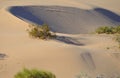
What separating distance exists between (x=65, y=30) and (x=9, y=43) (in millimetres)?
9255

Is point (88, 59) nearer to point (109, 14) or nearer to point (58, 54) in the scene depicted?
point (58, 54)

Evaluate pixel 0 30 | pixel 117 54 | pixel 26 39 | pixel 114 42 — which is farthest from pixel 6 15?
pixel 117 54

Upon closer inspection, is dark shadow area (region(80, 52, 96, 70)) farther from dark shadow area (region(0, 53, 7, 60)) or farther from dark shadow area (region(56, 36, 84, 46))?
dark shadow area (region(0, 53, 7, 60))

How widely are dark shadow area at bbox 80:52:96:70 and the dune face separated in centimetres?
1007

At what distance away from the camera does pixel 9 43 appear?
45.8 ft

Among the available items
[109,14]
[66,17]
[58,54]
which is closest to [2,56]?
[58,54]

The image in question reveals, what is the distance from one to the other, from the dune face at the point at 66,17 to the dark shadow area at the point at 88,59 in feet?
33.0

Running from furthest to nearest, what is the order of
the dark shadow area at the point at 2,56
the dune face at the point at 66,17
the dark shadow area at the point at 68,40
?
the dune face at the point at 66,17
the dark shadow area at the point at 68,40
the dark shadow area at the point at 2,56

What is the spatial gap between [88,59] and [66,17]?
13420 millimetres

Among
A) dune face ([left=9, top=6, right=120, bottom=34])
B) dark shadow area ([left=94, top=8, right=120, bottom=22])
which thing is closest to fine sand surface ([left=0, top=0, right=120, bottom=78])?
dune face ([left=9, top=6, right=120, bottom=34])

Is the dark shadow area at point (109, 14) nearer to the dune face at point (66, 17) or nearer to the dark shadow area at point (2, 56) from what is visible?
the dune face at point (66, 17)

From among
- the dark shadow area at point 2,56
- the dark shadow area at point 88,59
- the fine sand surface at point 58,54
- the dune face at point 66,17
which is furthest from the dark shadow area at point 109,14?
the dark shadow area at point 2,56

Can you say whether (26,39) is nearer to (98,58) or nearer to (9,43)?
(9,43)

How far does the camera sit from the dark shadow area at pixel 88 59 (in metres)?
11.7
